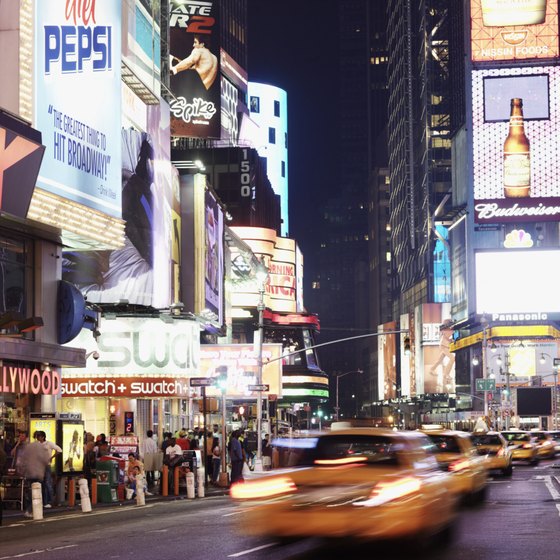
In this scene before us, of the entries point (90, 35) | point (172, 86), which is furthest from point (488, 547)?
point (172, 86)

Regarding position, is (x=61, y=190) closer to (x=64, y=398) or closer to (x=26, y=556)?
(x=64, y=398)

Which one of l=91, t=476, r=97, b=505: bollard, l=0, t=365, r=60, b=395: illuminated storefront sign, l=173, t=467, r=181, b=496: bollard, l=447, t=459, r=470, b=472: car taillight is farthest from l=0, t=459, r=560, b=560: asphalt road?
l=173, t=467, r=181, b=496: bollard

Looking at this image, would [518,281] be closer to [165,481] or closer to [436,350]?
[436,350]

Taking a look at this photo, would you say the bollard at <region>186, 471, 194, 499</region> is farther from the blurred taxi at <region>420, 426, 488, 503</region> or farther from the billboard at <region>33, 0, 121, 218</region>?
the blurred taxi at <region>420, 426, 488, 503</region>

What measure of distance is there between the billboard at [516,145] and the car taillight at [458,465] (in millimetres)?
102932

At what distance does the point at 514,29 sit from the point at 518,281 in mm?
25831

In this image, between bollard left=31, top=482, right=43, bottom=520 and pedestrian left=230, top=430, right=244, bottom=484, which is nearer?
bollard left=31, top=482, right=43, bottom=520

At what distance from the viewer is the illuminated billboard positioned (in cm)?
12400

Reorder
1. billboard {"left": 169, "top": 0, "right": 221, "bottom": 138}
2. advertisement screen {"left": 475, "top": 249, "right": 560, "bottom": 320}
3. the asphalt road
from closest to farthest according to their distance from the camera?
the asphalt road
billboard {"left": 169, "top": 0, "right": 221, "bottom": 138}
advertisement screen {"left": 475, "top": 249, "right": 560, "bottom": 320}

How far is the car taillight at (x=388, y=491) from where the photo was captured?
14.6 m

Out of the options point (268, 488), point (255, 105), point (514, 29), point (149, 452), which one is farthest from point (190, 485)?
point (255, 105)

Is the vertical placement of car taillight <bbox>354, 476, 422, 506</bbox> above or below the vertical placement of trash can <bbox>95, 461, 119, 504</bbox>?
above

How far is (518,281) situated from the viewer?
12312cm

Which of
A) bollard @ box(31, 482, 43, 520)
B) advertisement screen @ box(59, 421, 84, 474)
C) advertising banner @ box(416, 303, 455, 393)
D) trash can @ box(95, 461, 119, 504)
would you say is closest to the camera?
bollard @ box(31, 482, 43, 520)
